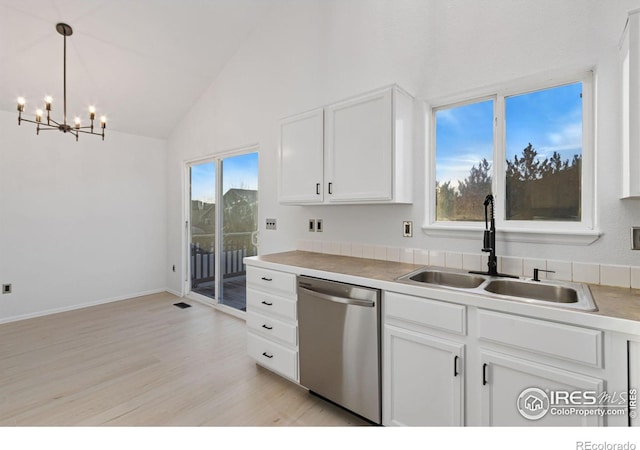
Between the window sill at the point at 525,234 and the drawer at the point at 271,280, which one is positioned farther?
the drawer at the point at 271,280

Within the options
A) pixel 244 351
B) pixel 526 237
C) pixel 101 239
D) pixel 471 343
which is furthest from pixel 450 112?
pixel 101 239

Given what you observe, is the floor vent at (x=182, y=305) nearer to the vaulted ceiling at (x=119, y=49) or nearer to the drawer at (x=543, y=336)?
the vaulted ceiling at (x=119, y=49)

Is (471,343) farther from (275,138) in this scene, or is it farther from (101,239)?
(101,239)

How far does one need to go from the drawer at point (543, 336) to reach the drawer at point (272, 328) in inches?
50.9

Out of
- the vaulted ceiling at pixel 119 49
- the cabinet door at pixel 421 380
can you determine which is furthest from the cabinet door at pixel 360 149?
the vaulted ceiling at pixel 119 49

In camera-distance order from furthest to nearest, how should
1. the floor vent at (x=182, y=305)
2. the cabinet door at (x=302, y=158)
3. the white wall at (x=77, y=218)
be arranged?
1. the floor vent at (x=182, y=305)
2. the white wall at (x=77, y=218)
3. the cabinet door at (x=302, y=158)

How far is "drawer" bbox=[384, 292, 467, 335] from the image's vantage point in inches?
59.4

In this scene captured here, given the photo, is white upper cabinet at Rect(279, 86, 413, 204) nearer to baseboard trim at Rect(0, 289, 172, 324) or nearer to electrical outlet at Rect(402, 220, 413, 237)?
electrical outlet at Rect(402, 220, 413, 237)

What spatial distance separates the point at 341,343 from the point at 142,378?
170cm

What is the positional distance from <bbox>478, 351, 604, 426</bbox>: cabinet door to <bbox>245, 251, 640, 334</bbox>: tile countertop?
238 millimetres

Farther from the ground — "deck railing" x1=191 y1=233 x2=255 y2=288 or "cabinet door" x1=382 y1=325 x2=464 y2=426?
"deck railing" x1=191 y1=233 x2=255 y2=288

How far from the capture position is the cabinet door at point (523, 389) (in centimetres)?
124

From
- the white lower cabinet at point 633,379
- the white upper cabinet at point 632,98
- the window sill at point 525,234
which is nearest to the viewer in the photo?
the white lower cabinet at point 633,379

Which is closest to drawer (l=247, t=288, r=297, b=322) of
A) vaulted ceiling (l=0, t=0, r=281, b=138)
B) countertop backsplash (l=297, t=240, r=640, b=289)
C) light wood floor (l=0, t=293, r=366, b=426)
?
light wood floor (l=0, t=293, r=366, b=426)
